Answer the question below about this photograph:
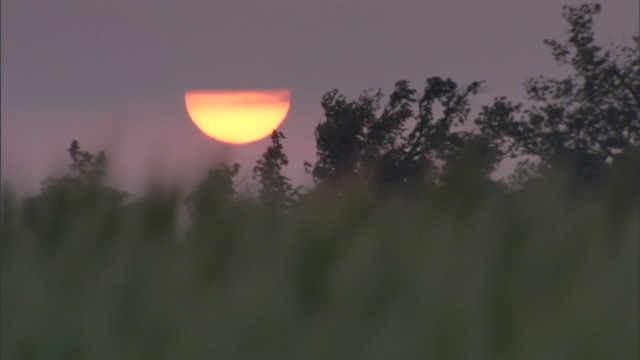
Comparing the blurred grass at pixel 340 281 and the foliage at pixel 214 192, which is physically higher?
the foliage at pixel 214 192

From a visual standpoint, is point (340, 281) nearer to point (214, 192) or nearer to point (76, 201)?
point (214, 192)

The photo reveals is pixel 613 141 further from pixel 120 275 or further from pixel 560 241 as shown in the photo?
pixel 120 275

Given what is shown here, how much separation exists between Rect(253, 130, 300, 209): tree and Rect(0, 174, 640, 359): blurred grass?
141mm

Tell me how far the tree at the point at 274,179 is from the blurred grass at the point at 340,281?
0.46 feet

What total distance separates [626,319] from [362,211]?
791 mm

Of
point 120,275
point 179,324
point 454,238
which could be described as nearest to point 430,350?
point 454,238

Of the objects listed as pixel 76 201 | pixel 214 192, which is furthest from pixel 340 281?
pixel 76 201

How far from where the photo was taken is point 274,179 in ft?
11.2

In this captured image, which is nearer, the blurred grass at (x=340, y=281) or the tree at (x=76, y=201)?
the blurred grass at (x=340, y=281)

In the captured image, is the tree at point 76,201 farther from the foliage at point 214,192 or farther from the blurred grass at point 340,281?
the foliage at point 214,192

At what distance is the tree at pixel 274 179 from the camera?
10.5ft

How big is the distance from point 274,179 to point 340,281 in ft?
2.73

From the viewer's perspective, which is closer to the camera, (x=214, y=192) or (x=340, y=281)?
(x=340, y=281)

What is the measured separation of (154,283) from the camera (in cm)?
271
